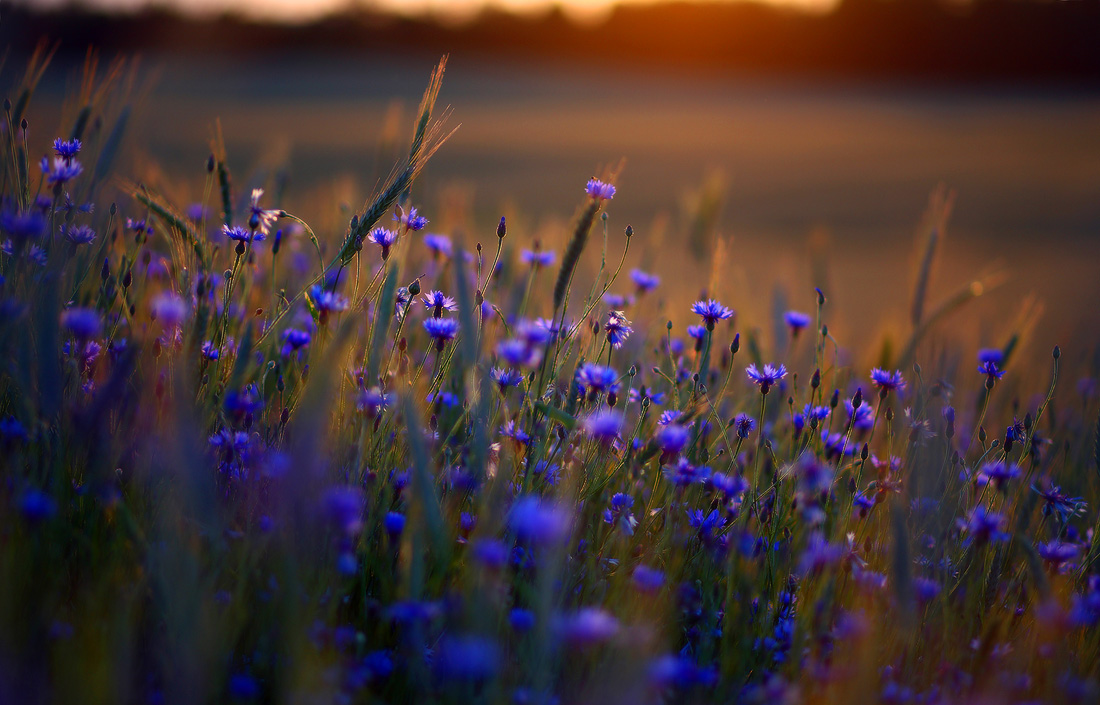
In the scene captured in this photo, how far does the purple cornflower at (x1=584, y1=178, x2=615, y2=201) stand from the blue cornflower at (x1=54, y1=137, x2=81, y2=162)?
139 cm

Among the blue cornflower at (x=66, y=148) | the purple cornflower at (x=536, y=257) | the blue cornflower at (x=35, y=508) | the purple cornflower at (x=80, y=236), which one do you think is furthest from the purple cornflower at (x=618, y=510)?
the blue cornflower at (x=66, y=148)

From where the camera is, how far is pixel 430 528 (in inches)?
49.4

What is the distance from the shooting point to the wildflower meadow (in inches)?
47.9

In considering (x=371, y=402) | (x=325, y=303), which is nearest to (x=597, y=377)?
(x=371, y=402)

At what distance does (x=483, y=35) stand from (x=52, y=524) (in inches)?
1679

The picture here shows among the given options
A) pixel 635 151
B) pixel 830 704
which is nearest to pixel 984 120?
pixel 635 151

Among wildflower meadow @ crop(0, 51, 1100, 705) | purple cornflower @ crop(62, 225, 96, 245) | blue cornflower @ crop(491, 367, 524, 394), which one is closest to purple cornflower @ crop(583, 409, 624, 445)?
wildflower meadow @ crop(0, 51, 1100, 705)

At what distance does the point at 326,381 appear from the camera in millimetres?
1120

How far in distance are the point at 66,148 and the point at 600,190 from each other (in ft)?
4.69

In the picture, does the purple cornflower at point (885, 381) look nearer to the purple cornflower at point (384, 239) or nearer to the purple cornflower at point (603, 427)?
the purple cornflower at point (603, 427)

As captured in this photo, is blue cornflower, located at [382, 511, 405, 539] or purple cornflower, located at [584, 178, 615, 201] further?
purple cornflower, located at [584, 178, 615, 201]

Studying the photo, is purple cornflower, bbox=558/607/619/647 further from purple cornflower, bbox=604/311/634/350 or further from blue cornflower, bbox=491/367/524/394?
purple cornflower, bbox=604/311/634/350

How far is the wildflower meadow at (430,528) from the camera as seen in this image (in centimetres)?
122

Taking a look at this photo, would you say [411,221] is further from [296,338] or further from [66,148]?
[66,148]
